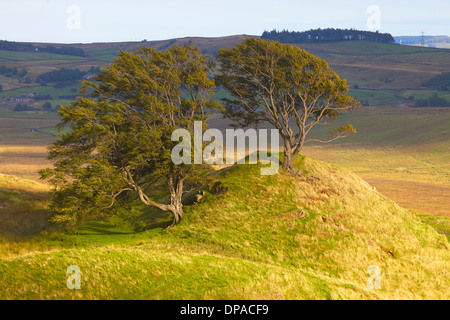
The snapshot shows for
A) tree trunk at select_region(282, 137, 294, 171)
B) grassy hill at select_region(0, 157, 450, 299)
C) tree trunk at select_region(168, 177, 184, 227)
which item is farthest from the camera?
tree trunk at select_region(282, 137, 294, 171)

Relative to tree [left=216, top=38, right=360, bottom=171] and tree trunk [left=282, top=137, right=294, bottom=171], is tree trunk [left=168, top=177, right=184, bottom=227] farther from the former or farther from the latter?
tree [left=216, top=38, right=360, bottom=171]

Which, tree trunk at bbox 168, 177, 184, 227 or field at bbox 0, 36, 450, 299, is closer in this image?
field at bbox 0, 36, 450, 299

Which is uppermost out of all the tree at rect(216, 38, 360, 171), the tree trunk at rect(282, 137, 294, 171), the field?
the tree at rect(216, 38, 360, 171)

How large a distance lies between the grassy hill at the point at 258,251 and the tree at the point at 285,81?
608 cm

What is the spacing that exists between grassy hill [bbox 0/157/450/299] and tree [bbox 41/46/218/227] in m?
3.91

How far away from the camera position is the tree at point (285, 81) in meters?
45.8

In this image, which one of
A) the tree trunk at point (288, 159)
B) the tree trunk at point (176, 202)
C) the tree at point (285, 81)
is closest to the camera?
the tree trunk at point (176, 202)

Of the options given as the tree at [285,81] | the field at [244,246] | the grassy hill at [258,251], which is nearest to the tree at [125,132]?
the field at [244,246]

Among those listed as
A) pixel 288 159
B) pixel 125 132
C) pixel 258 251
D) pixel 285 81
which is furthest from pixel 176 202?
pixel 285 81

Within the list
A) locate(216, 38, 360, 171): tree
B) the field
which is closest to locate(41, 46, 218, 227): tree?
the field

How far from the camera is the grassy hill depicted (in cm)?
2314

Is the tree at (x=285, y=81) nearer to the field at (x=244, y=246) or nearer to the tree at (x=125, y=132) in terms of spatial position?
the field at (x=244, y=246)
